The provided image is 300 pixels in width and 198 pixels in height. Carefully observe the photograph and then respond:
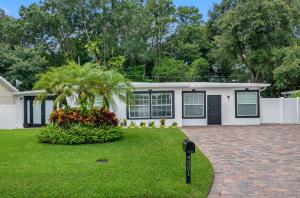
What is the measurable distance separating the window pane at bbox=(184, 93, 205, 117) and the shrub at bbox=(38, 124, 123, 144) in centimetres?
793

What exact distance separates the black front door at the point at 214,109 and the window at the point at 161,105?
7.81 feet

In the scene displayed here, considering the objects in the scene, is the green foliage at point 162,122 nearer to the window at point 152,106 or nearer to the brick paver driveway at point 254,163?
the window at point 152,106

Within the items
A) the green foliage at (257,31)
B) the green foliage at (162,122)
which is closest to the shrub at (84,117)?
the green foliage at (162,122)

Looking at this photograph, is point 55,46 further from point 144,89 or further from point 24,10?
point 144,89

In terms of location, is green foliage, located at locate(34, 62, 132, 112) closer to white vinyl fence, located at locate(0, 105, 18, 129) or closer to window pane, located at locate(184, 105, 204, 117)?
window pane, located at locate(184, 105, 204, 117)

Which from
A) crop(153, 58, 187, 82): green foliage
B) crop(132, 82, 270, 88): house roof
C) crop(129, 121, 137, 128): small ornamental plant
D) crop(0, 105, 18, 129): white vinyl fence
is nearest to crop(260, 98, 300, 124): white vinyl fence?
crop(132, 82, 270, 88): house roof

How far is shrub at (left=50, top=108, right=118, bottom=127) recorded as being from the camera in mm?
12961

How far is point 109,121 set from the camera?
13398mm

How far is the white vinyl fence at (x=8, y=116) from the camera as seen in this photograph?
2053 cm

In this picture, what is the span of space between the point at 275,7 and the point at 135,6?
1638cm

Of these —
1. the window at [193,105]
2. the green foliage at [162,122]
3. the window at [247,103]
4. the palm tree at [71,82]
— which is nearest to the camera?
the palm tree at [71,82]

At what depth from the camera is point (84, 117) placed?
43.2ft

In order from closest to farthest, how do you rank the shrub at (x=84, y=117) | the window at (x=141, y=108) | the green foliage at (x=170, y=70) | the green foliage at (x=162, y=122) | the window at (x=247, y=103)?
the shrub at (x=84, y=117) < the green foliage at (x=162, y=122) < the window at (x=141, y=108) < the window at (x=247, y=103) < the green foliage at (x=170, y=70)

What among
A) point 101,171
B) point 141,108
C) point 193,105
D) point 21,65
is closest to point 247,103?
point 193,105
